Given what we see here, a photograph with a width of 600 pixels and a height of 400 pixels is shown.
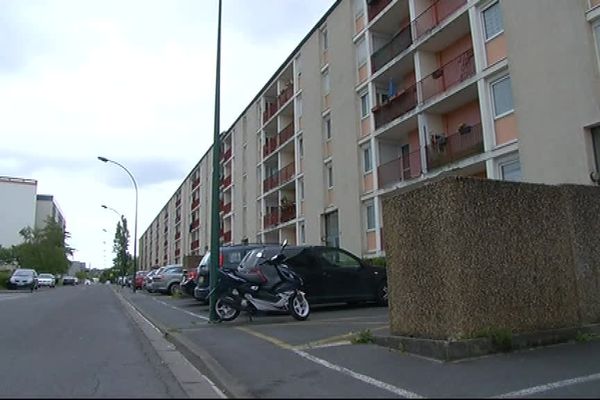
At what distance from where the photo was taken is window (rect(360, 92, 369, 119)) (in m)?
26.1

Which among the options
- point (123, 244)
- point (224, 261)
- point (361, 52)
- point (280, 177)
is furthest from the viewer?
point (123, 244)

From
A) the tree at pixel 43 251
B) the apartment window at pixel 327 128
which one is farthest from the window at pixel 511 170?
the tree at pixel 43 251

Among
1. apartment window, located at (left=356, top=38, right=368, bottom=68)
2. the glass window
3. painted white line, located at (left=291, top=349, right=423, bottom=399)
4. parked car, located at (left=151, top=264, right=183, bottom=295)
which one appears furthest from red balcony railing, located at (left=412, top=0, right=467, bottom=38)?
painted white line, located at (left=291, top=349, right=423, bottom=399)

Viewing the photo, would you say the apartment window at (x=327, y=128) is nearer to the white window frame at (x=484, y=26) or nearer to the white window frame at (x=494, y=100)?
the white window frame at (x=484, y=26)

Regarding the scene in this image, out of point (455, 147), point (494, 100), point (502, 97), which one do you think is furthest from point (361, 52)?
point (502, 97)

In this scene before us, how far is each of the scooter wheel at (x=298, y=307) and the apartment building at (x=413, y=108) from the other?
7525 millimetres

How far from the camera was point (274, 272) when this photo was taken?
40.8 ft

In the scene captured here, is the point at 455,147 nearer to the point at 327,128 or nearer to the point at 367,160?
the point at 367,160

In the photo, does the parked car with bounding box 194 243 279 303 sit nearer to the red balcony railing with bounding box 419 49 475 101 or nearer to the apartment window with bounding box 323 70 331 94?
the red balcony railing with bounding box 419 49 475 101

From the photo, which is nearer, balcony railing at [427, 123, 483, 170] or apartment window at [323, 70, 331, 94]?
balcony railing at [427, 123, 483, 170]

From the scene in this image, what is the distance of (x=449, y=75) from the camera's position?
21.0 m

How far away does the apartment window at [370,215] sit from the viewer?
81.2 ft

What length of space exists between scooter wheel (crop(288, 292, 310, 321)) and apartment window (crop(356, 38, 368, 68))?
16751 millimetres

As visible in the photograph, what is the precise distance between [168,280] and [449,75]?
16.4 meters
